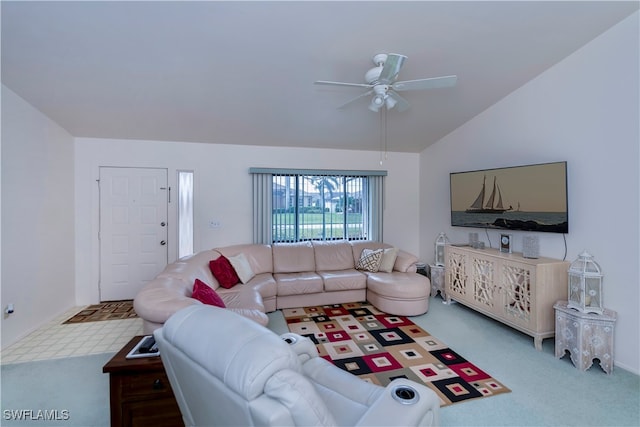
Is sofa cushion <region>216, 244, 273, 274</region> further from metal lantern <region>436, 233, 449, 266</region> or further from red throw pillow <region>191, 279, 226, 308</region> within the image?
metal lantern <region>436, 233, 449, 266</region>

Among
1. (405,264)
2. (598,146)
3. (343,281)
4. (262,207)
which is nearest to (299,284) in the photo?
(343,281)

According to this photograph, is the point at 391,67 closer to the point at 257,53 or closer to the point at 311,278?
the point at 257,53

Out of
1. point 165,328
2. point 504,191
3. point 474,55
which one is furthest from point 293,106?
point 165,328

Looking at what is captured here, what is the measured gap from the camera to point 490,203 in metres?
3.71

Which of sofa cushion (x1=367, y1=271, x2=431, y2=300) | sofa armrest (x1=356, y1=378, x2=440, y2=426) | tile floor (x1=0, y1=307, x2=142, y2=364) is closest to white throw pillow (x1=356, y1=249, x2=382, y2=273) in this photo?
sofa cushion (x1=367, y1=271, x2=431, y2=300)

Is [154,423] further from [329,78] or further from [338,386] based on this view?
[329,78]

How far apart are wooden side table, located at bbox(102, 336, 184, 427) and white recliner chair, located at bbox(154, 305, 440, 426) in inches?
14.9

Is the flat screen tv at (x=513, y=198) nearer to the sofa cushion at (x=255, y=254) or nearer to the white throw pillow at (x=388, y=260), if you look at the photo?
the white throw pillow at (x=388, y=260)

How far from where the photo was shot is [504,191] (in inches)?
138

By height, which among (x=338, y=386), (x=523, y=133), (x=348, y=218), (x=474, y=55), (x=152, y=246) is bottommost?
(x=338, y=386)

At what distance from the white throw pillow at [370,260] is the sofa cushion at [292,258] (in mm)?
737

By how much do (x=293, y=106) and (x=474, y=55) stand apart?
2.01 m

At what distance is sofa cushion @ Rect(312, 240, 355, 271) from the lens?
4.52m

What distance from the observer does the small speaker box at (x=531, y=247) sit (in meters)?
3.13
